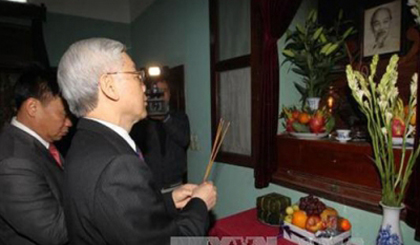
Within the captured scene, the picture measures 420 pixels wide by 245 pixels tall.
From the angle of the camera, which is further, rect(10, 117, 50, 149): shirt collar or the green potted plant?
the green potted plant

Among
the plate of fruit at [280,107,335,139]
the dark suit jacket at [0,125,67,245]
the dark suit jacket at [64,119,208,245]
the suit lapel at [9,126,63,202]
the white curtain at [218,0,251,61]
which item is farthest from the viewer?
the white curtain at [218,0,251,61]

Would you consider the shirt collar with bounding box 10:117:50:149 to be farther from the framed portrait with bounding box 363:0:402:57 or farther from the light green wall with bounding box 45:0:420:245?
the framed portrait with bounding box 363:0:402:57

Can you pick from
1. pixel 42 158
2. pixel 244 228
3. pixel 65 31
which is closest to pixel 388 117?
pixel 244 228

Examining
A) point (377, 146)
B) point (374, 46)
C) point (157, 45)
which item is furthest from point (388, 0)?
point (157, 45)

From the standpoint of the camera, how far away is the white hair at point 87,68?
75 centimetres

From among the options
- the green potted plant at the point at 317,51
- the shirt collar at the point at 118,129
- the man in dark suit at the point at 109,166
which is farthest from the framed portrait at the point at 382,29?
the shirt collar at the point at 118,129

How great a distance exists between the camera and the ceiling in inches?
129

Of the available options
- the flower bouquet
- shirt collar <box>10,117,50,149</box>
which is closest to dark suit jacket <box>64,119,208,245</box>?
shirt collar <box>10,117,50,149</box>

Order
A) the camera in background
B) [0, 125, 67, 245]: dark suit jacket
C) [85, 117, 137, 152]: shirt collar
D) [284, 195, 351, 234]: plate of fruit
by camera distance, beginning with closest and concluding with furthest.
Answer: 1. [85, 117, 137, 152]: shirt collar
2. [0, 125, 67, 245]: dark suit jacket
3. [284, 195, 351, 234]: plate of fruit
4. the camera in background

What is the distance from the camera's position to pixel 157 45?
2998mm

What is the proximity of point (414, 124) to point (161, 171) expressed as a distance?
175 centimetres

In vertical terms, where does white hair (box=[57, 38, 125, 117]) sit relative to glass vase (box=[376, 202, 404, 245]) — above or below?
above

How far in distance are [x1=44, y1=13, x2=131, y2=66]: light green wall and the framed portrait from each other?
3.11 meters

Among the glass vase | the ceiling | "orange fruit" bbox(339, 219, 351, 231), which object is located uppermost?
the ceiling
